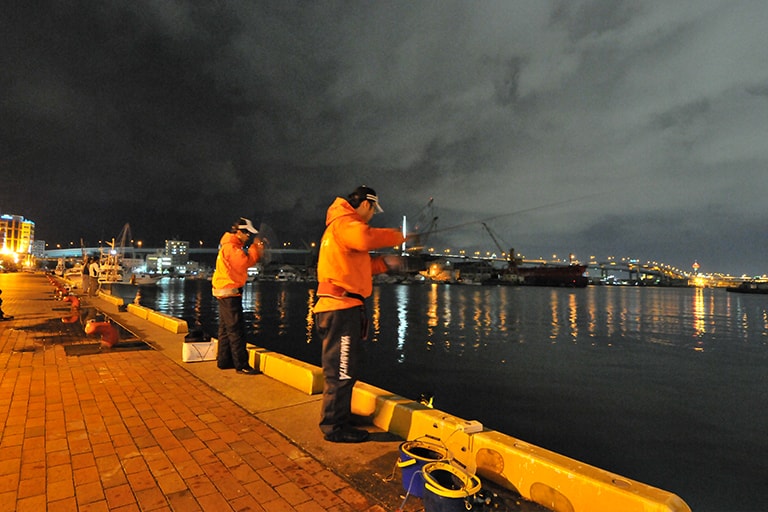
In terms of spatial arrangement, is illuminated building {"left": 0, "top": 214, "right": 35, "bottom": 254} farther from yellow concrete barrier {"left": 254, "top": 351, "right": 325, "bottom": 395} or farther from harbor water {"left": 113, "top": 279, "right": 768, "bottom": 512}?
yellow concrete barrier {"left": 254, "top": 351, "right": 325, "bottom": 395}

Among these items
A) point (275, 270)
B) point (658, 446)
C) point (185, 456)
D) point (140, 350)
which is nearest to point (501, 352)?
point (658, 446)

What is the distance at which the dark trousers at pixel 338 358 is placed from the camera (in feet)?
13.0

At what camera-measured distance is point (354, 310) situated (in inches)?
157

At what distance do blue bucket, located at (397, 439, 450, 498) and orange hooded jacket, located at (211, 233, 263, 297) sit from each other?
4.19 meters

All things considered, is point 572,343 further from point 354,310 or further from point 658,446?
point 354,310

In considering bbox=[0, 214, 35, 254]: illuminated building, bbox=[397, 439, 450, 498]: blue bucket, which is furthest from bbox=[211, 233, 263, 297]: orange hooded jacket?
bbox=[0, 214, 35, 254]: illuminated building

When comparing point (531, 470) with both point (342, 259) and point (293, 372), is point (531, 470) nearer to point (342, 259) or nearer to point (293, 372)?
point (342, 259)

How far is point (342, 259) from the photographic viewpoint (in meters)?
3.96

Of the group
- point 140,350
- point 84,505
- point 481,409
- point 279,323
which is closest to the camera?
point 84,505

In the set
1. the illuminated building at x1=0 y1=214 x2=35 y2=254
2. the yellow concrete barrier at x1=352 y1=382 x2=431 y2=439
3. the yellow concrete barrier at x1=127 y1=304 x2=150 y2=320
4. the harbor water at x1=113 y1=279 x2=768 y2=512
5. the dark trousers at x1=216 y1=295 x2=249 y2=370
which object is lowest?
the harbor water at x1=113 y1=279 x2=768 y2=512

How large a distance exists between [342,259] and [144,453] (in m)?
2.67

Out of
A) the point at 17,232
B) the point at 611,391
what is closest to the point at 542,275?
the point at 611,391

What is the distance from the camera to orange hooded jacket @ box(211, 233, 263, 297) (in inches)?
255

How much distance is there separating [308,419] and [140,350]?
239 inches
